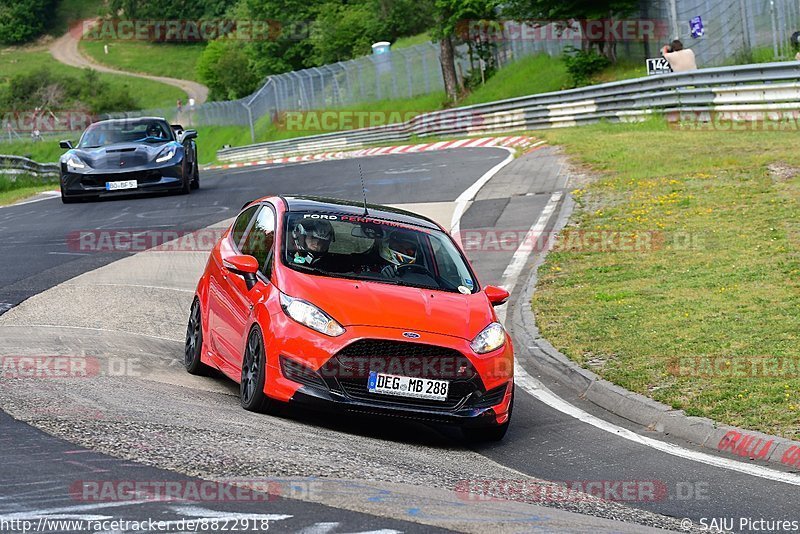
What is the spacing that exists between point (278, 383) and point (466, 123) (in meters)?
34.0

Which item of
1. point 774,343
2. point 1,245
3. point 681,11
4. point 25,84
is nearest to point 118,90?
point 25,84

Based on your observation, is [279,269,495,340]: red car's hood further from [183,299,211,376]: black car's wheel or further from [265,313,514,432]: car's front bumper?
[183,299,211,376]: black car's wheel

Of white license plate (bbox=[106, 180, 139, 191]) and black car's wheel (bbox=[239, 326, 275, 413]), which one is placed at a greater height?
black car's wheel (bbox=[239, 326, 275, 413])

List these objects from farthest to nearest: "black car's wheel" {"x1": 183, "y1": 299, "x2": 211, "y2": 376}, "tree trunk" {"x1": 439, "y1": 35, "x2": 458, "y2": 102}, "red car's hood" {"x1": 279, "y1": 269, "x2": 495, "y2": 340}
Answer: "tree trunk" {"x1": 439, "y1": 35, "x2": 458, "y2": 102}, "black car's wheel" {"x1": 183, "y1": 299, "x2": 211, "y2": 376}, "red car's hood" {"x1": 279, "y1": 269, "x2": 495, "y2": 340}

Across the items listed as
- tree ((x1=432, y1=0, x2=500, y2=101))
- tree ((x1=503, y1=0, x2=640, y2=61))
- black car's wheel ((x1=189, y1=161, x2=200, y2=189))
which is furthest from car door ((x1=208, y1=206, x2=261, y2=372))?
tree ((x1=432, y1=0, x2=500, y2=101))

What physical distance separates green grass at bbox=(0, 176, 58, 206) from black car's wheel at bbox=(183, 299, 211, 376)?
19057mm

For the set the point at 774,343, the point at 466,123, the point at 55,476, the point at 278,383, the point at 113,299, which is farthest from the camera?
the point at 466,123

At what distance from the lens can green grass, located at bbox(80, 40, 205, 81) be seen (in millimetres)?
137625

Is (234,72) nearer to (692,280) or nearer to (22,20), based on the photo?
(22,20)

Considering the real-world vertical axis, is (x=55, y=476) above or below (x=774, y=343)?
above

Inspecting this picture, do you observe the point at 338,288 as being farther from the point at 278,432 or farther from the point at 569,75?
the point at 569,75

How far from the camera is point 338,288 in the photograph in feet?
28.1

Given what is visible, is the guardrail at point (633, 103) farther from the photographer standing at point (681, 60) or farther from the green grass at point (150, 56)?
the green grass at point (150, 56)

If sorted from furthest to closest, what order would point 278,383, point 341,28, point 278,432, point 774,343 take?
point 341,28
point 774,343
point 278,383
point 278,432
